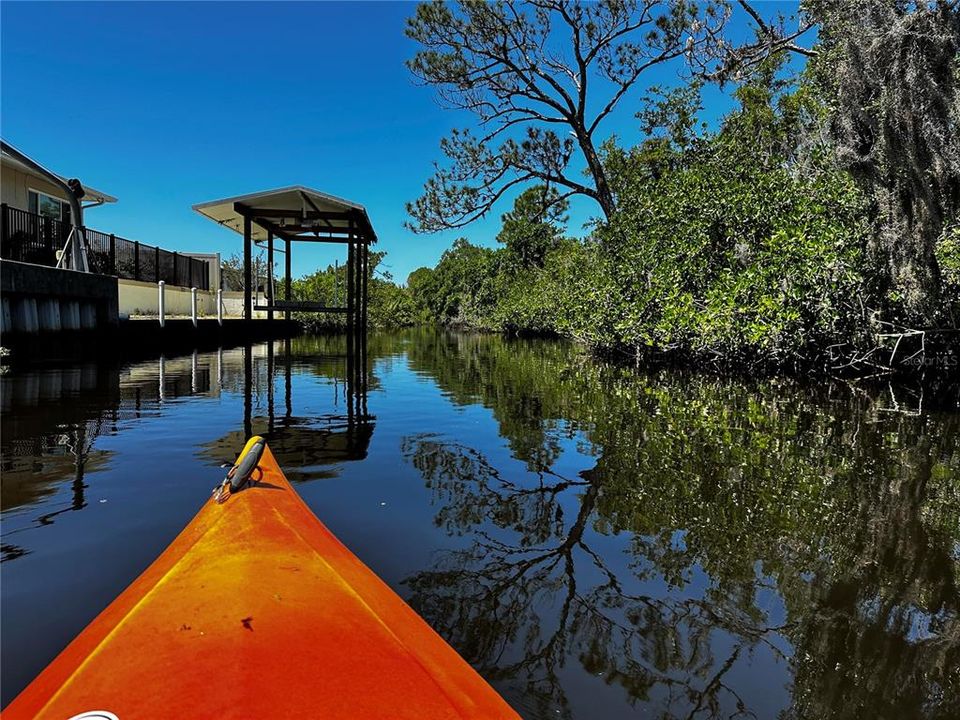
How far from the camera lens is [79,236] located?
1327 cm

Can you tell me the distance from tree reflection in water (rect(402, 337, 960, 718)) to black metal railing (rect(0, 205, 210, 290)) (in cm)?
1125

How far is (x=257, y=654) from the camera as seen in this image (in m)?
1.52

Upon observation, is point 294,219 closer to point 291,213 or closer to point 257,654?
point 291,213

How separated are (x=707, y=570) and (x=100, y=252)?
17.8 metres

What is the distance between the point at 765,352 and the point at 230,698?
13112 mm

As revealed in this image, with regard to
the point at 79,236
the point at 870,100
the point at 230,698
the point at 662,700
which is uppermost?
the point at 870,100

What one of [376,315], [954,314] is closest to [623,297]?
[954,314]

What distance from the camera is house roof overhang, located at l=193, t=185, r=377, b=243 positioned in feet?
41.5

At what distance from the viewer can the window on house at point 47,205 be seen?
56.9ft

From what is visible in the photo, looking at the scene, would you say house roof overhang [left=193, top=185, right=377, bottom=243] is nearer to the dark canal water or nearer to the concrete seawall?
the concrete seawall

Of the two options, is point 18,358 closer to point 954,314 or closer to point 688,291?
point 688,291

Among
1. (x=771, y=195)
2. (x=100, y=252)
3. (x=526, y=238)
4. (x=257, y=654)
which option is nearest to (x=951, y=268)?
(x=771, y=195)

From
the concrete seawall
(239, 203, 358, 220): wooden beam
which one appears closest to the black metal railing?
the concrete seawall

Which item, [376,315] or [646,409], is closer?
[646,409]
